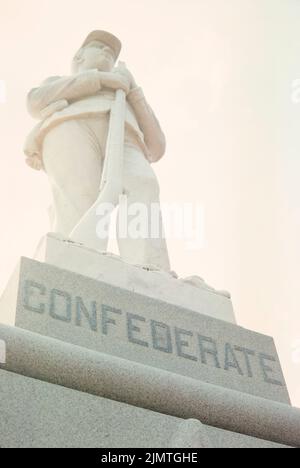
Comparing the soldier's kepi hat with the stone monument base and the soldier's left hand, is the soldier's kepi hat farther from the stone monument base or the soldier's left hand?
the stone monument base

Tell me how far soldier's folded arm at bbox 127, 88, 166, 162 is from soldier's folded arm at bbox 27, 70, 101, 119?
9.4 inches

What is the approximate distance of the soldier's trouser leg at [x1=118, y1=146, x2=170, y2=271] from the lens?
9.39 feet

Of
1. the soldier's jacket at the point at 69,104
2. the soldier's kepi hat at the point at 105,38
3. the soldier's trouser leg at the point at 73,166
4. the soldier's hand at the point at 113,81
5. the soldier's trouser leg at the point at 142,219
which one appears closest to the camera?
the soldier's trouser leg at the point at 142,219

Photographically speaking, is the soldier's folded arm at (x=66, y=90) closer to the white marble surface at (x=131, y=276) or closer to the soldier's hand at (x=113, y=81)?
the soldier's hand at (x=113, y=81)

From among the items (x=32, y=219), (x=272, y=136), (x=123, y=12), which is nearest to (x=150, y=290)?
(x=32, y=219)

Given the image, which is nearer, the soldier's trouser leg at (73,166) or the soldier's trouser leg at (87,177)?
the soldier's trouser leg at (87,177)

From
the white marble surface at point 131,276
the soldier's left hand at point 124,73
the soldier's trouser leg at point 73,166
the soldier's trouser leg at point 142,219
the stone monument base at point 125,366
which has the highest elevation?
the soldier's left hand at point 124,73

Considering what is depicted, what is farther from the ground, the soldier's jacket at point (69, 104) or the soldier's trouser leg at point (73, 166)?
the soldier's jacket at point (69, 104)

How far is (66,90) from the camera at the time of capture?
3.49m

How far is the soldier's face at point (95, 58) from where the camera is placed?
3840 millimetres

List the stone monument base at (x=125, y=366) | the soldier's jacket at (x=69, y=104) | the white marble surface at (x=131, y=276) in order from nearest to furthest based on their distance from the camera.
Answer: the stone monument base at (x=125, y=366)
the white marble surface at (x=131, y=276)
the soldier's jacket at (x=69, y=104)

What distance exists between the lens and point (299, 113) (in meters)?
6.03

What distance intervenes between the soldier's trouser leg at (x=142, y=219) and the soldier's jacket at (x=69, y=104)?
0.99 ft

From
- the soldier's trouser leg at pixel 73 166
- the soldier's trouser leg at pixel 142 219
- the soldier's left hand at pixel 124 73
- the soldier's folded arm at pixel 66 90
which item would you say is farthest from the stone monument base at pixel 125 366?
the soldier's left hand at pixel 124 73
